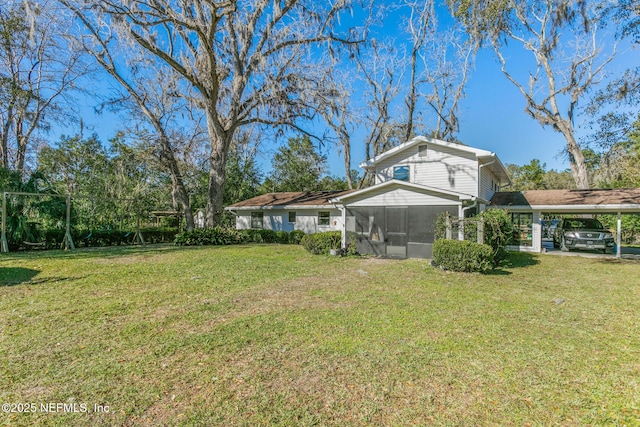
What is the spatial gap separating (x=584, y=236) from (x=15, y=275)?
65.2 ft

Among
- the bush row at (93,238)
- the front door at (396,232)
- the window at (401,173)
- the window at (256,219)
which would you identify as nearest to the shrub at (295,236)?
the window at (256,219)

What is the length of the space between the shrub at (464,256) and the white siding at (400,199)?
2343 millimetres

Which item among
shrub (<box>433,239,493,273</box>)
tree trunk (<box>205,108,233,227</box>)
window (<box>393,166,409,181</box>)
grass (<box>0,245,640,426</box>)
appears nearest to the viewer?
grass (<box>0,245,640,426</box>)

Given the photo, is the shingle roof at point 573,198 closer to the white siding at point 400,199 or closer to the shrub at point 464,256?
the white siding at point 400,199

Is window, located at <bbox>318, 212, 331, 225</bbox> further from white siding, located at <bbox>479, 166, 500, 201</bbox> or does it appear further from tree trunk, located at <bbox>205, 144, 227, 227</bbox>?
white siding, located at <bbox>479, 166, 500, 201</bbox>

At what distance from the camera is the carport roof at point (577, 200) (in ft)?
39.1

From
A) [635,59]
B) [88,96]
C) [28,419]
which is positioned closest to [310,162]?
[88,96]

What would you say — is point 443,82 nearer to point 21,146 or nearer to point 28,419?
point 28,419

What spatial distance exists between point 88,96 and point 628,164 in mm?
33144

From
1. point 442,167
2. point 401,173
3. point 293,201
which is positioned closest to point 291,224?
point 293,201

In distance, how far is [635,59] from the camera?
12633 millimetres

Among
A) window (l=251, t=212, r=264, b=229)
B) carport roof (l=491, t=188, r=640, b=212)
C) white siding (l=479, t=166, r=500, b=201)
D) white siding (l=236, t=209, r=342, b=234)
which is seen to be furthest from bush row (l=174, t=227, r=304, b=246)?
carport roof (l=491, t=188, r=640, b=212)

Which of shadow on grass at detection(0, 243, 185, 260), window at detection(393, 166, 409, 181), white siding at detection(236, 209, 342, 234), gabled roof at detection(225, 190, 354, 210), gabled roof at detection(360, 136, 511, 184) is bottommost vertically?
shadow on grass at detection(0, 243, 185, 260)

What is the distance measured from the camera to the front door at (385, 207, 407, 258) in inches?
453
